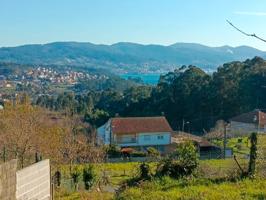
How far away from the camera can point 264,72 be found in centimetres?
3747

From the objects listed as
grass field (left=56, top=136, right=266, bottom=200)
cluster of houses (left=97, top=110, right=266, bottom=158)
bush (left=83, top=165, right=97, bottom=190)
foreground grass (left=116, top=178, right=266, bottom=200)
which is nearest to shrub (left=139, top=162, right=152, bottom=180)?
grass field (left=56, top=136, right=266, bottom=200)

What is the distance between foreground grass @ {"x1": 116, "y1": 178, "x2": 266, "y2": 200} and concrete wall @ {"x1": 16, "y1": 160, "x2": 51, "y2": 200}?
6.00 ft

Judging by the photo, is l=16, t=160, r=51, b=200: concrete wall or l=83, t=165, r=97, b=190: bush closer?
l=16, t=160, r=51, b=200: concrete wall

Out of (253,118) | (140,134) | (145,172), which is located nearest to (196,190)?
(145,172)

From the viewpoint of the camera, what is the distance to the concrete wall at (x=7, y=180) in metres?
3.99

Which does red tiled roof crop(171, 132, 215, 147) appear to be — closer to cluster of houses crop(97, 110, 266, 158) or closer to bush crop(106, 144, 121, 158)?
cluster of houses crop(97, 110, 266, 158)

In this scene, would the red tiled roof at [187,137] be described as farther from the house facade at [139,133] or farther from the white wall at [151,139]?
the house facade at [139,133]

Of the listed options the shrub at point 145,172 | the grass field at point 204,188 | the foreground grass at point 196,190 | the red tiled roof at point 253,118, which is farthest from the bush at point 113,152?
the foreground grass at point 196,190

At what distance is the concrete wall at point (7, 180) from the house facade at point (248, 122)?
Answer: 108 feet

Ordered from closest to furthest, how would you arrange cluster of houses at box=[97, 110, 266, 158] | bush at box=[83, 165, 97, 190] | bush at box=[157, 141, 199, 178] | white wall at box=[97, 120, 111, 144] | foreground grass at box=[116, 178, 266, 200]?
foreground grass at box=[116, 178, 266, 200] → bush at box=[157, 141, 199, 178] → bush at box=[83, 165, 97, 190] → cluster of houses at box=[97, 110, 266, 158] → white wall at box=[97, 120, 111, 144]

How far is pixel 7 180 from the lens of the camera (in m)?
4.08

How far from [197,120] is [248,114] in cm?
505

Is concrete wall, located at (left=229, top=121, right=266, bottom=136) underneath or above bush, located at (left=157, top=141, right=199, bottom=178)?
underneath

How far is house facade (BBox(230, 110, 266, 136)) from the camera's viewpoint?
3559cm
